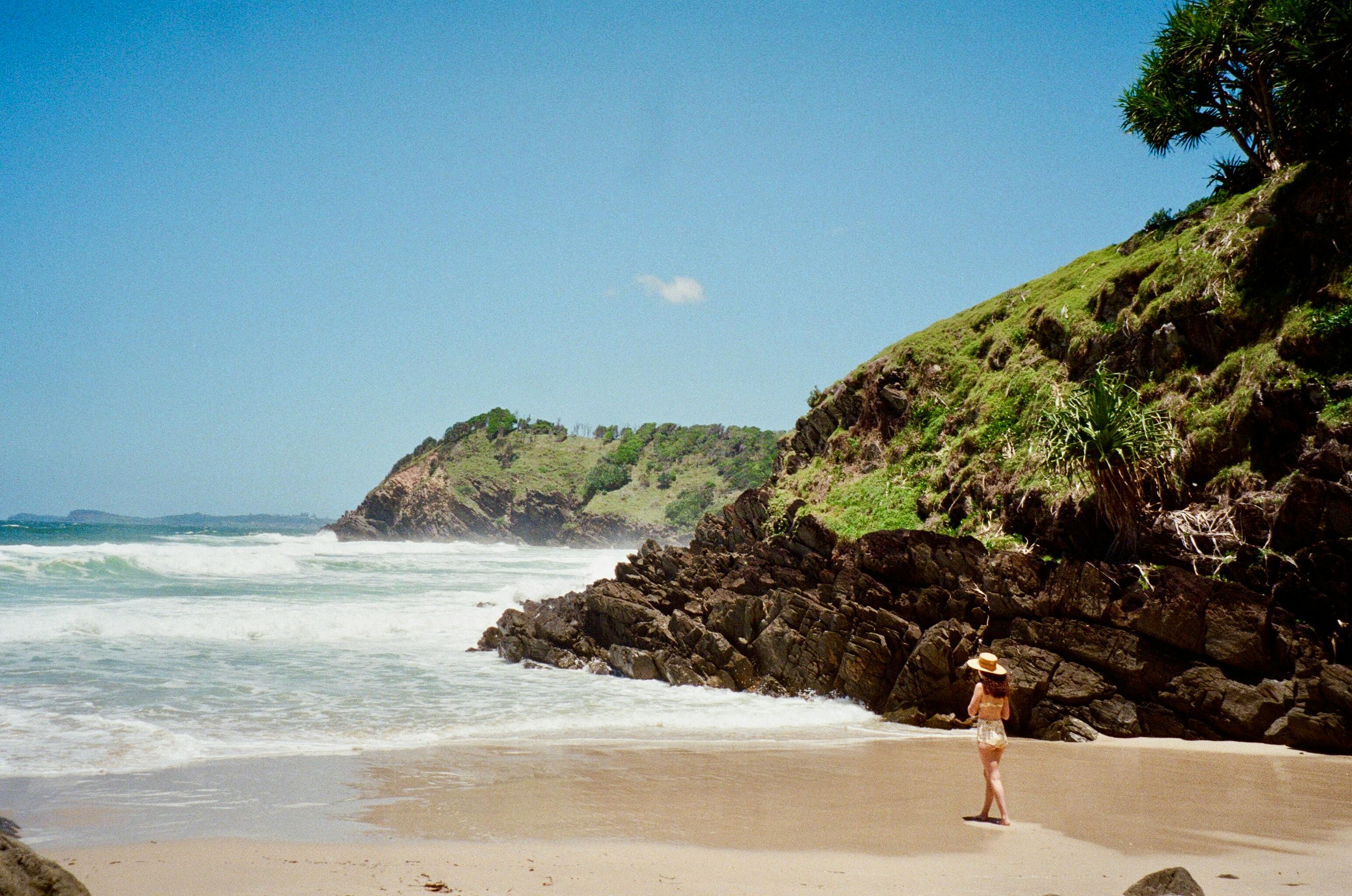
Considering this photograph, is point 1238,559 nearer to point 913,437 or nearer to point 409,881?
point 913,437

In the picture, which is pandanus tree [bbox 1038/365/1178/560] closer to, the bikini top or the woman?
the woman

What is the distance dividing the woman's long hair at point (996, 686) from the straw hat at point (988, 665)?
0.02m

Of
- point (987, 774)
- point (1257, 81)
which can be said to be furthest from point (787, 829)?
point (1257, 81)

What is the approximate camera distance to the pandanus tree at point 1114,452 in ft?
41.0

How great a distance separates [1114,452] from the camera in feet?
41.0

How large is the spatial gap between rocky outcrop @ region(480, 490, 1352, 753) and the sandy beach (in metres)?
0.68

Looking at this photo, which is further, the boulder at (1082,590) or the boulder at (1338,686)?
the boulder at (1082,590)

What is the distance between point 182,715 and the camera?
12469 mm

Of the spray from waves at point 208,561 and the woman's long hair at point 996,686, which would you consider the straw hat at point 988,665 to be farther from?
the spray from waves at point 208,561

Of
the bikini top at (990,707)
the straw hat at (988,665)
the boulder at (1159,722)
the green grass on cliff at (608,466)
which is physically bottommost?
the boulder at (1159,722)

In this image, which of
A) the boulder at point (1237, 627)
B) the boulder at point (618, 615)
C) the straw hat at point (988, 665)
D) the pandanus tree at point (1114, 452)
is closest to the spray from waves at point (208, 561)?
the boulder at point (618, 615)

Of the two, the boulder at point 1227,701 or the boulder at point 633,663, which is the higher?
the boulder at point 1227,701

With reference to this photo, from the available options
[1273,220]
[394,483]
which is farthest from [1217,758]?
[394,483]

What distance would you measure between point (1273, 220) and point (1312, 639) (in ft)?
23.7
